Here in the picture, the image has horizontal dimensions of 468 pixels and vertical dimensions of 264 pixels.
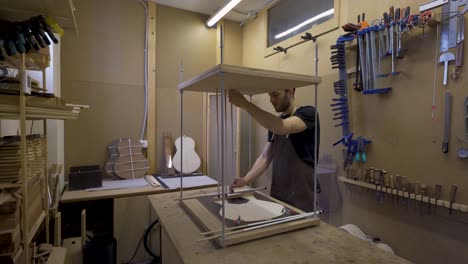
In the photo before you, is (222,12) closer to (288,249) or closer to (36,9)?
(36,9)

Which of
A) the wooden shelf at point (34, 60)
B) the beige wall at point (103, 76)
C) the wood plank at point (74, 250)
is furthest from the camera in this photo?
the beige wall at point (103, 76)

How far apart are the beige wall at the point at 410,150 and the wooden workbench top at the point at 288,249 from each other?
93 cm

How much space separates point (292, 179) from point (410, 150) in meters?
0.77

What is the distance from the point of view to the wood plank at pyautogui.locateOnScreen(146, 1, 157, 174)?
298cm

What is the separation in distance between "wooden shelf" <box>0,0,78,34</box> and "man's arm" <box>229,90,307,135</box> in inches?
35.9

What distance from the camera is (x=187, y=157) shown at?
10.2ft

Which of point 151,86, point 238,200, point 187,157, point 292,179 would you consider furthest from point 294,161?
point 151,86

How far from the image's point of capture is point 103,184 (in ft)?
8.25

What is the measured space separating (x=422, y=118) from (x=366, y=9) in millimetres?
906

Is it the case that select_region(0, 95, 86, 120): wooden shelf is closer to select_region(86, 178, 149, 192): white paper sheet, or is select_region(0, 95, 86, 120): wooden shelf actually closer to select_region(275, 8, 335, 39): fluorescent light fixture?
select_region(86, 178, 149, 192): white paper sheet

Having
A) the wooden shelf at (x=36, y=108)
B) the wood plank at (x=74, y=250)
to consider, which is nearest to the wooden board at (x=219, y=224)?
the wooden shelf at (x=36, y=108)

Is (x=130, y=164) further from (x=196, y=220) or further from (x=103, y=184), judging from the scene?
(x=196, y=220)

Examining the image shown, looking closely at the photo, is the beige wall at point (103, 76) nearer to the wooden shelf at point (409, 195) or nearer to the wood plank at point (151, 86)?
the wood plank at point (151, 86)

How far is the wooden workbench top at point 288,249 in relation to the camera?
786 millimetres
